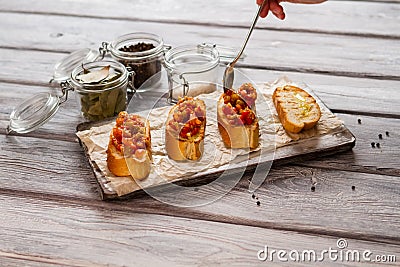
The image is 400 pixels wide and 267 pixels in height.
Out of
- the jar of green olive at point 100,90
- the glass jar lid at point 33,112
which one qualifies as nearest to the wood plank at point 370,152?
the jar of green olive at point 100,90

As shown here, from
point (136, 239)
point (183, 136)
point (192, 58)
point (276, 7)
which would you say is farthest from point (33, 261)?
point (276, 7)

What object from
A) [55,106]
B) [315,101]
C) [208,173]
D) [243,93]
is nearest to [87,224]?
[208,173]

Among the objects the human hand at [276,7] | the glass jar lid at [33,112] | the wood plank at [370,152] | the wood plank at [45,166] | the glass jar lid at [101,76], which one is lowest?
the wood plank at [45,166]

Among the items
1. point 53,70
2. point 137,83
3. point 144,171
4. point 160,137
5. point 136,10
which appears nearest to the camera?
point 144,171

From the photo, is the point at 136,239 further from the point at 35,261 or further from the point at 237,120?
the point at 237,120

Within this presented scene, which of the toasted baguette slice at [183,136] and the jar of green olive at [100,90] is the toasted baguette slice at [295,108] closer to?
the toasted baguette slice at [183,136]

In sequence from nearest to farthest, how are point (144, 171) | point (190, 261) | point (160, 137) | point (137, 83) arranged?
point (190, 261) → point (144, 171) → point (160, 137) → point (137, 83)

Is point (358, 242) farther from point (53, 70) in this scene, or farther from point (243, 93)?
point (53, 70)

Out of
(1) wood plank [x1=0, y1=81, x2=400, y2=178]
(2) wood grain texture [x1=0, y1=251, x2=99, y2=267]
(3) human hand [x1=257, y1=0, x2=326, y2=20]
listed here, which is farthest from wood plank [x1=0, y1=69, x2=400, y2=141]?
(2) wood grain texture [x1=0, y1=251, x2=99, y2=267]
